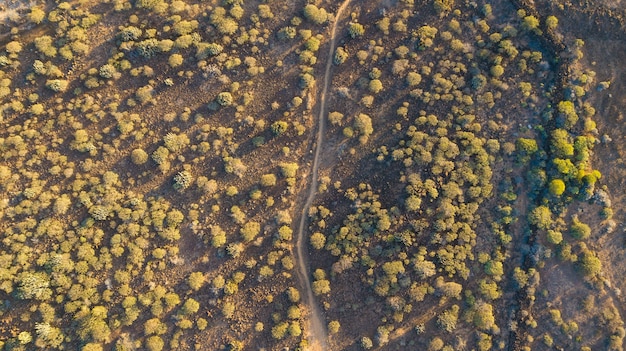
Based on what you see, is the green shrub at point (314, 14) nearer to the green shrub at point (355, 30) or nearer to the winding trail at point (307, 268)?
the green shrub at point (355, 30)

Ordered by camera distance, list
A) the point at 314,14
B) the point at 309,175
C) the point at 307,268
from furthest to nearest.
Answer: the point at 314,14
the point at 309,175
the point at 307,268

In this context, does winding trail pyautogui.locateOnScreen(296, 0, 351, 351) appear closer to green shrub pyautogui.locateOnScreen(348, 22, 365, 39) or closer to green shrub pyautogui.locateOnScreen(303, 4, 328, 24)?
green shrub pyautogui.locateOnScreen(348, 22, 365, 39)

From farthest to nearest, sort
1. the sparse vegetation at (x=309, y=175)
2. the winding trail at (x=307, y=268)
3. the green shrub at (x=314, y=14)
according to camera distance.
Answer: the green shrub at (x=314, y=14)
the winding trail at (x=307, y=268)
the sparse vegetation at (x=309, y=175)

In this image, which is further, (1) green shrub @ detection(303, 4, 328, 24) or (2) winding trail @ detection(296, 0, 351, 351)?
(1) green shrub @ detection(303, 4, 328, 24)

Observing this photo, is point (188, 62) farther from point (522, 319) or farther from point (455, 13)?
point (522, 319)

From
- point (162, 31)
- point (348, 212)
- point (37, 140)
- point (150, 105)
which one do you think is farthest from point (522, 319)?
point (37, 140)

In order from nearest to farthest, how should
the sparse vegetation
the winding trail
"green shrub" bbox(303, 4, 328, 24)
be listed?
1. the sparse vegetation
2. the winding trail
3. "green shrub" bbox(303, 4, 328, 24)

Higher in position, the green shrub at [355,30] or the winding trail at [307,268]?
the green shrub at [355,30]

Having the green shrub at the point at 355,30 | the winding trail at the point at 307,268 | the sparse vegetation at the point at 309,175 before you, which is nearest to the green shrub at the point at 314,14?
the sparse vegetation at the point at 309,175

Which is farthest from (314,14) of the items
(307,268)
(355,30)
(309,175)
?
(307,268)

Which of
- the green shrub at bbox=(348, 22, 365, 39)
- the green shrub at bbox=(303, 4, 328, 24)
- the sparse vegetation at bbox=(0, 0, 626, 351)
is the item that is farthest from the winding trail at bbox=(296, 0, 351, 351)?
the green shrub at bbox=(303, 4, 328, 24)

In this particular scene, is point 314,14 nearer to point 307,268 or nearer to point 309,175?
point 309,175
